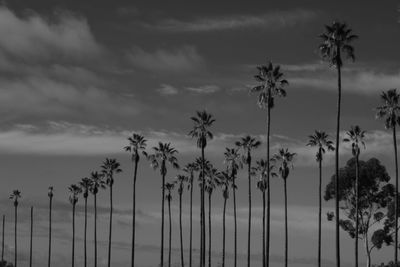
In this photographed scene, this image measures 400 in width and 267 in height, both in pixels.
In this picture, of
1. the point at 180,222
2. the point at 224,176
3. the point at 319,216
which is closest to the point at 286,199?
the point at 319,216

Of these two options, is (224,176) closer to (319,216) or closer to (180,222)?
(180,222)

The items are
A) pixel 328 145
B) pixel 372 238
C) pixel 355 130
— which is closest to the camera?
pixel 355 130

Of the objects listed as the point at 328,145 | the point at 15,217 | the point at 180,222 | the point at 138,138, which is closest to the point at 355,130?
the point at 328,145

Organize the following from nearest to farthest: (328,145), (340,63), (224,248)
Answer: (340,63)
(328,145)
(224,248)

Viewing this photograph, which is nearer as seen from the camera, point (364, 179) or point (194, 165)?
point (364, 179)

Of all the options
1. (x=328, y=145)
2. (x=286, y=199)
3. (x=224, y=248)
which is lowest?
(x=224, y=248)

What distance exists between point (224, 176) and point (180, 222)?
1233 cm

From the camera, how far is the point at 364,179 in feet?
323

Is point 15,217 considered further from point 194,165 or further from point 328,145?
point 328,145

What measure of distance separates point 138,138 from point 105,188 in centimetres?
2114

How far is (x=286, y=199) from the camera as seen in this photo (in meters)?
93.3

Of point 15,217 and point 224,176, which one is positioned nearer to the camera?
point 224,176

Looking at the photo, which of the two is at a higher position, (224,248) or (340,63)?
(340,63)

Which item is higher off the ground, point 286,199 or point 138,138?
point 138,138
